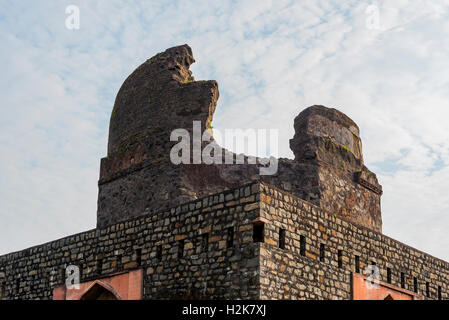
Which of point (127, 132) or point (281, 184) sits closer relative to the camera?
point (281, 184)

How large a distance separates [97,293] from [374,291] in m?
5.63

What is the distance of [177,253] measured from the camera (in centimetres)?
1112

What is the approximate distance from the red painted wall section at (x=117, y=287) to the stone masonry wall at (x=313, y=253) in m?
2.90

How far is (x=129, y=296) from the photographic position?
459 inches

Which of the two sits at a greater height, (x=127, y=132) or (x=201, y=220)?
(x=127, y=132)

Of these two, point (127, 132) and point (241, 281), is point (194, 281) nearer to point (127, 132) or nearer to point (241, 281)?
point (241, 281)

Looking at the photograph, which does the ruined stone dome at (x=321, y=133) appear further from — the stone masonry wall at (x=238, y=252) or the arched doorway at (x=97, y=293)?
the arched doorway at (x=97, y=293)

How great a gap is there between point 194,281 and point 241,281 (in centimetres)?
109

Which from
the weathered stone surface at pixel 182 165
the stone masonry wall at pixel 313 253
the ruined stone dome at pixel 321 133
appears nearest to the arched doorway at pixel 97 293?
the weathered stone surface at pixel 182 165

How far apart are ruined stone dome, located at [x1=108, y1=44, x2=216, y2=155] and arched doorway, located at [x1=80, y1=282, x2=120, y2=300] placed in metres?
4.38

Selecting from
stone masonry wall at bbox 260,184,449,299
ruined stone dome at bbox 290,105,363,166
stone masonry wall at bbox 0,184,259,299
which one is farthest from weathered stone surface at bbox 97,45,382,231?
stone masonry wall at bbox 260,184,449,299
